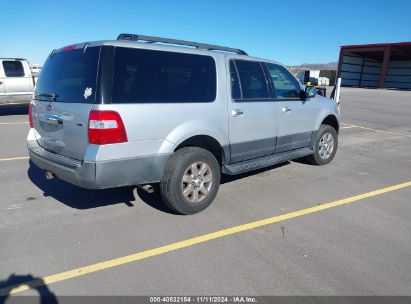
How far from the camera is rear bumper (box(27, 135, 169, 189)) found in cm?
350

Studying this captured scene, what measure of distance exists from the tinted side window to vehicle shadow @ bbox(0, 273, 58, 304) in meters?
1.74

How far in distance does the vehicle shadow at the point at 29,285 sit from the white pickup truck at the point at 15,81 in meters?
11.3

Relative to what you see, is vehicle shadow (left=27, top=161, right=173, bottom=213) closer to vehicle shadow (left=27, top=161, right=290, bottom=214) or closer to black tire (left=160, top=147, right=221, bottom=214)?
vehicle shadow (left=27, top=161, right=290, bottom=214)

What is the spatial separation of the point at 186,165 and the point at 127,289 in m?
1.60

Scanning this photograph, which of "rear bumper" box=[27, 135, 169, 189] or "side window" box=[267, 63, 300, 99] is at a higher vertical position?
"side window" box=[267, 63, 300, 99]

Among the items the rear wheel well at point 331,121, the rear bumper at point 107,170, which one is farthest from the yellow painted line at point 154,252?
the rear wheel well at point 331,121

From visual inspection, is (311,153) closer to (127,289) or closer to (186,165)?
(186,165)

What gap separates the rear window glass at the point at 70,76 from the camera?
139 inches


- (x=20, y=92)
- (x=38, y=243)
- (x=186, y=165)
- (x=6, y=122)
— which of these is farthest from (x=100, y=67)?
(x=20, y=92)

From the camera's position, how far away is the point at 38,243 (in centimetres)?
352

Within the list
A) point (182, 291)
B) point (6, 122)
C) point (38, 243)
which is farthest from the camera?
point (6, 122)

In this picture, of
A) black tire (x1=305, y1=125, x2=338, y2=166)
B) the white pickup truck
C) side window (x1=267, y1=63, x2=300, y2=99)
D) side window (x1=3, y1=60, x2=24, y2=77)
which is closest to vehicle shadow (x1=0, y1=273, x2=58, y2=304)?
side window (x1=267, y1=63, x2=300, y2=99)

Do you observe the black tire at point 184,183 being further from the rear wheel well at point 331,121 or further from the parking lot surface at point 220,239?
the rear wheel well at point 331,121

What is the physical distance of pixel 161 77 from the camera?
387 centimetres
